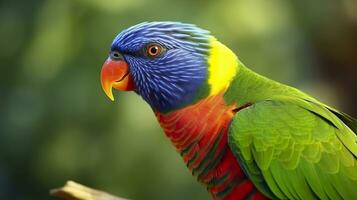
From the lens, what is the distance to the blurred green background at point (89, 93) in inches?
219

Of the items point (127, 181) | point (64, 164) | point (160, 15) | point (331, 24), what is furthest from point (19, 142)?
point (331, 24)

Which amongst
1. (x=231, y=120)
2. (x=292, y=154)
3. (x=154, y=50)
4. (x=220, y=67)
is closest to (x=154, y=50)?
(x=154, y=50)

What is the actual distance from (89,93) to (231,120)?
10.2 feet

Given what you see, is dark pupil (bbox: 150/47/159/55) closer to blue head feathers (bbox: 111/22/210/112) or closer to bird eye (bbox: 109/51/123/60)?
blue head feathers (bbox: 111/22/210/112)

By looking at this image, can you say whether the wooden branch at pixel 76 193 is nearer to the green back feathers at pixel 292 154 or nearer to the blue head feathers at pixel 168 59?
the blue head feathers at pixel 168 59

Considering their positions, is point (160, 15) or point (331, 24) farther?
point (331, 24)

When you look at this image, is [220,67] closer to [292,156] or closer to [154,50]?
[154,50]

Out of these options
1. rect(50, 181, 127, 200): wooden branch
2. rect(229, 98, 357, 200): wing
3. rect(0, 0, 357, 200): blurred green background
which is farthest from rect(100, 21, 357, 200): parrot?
rect(0, 0, 357, 200): blurred green background

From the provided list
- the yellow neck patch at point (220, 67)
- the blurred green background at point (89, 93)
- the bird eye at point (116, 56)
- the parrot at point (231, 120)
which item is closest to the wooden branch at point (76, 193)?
the parrot at point (231, 120)

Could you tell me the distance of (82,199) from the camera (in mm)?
3012

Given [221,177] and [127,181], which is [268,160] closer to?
[221,177]

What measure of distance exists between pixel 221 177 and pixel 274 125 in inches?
11.2

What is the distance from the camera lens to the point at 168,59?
2768mm

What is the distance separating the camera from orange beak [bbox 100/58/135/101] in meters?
2.70
